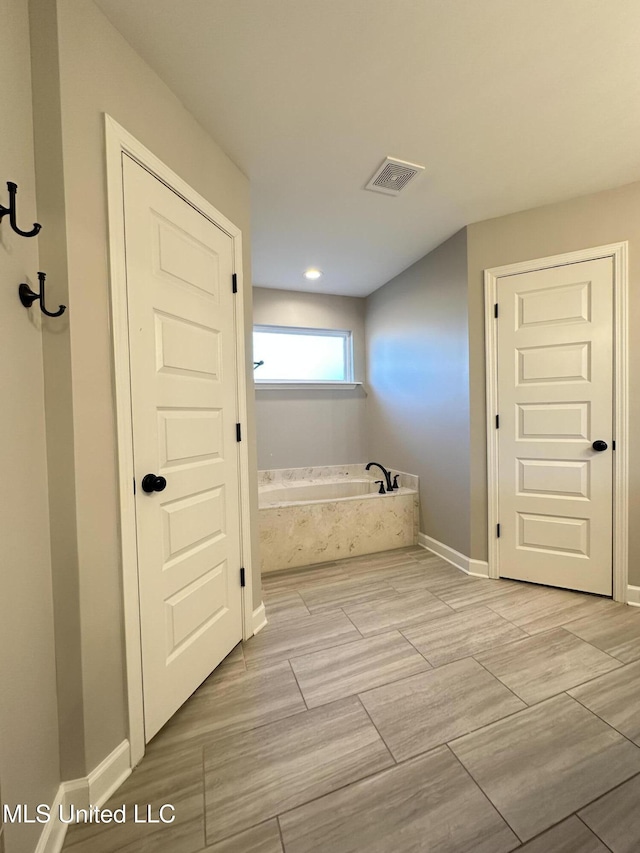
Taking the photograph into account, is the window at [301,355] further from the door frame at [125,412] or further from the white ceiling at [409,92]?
the door frame at [125,412]

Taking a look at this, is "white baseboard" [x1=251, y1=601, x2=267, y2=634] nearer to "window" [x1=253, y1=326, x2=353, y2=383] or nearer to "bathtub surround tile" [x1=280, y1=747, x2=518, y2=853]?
"bathtub surround tile" [x1=280, y1=747, x2=518, y2=853]

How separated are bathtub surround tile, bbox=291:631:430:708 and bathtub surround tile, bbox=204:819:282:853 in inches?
17.1

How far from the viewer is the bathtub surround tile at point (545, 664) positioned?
1447 mm

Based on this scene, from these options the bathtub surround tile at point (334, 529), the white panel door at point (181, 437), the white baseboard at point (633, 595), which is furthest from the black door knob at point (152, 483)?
the white baseboard at point (633, 595)

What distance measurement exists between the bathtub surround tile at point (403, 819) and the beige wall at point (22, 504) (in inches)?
28.3

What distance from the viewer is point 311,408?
12.5 feet

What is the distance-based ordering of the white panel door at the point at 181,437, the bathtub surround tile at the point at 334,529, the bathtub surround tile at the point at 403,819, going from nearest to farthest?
the bathtub surround tile at the point at 403,819, the white panel door at the point at 181,437, the bathtub surround tile at the point at 334,529

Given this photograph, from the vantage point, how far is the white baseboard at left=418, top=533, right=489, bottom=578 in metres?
2.46

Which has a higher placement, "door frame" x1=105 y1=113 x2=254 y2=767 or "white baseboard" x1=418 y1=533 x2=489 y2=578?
"door frame" x1=105 y1=113 x2=254 y2=767

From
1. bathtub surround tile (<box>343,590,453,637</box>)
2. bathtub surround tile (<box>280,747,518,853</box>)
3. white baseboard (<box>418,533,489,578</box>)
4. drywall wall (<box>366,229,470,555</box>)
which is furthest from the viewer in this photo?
drywall wall (<box>366,229,470,555</box>)

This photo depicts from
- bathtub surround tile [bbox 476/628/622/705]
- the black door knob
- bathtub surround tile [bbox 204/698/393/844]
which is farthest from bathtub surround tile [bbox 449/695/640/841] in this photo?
the black door knob

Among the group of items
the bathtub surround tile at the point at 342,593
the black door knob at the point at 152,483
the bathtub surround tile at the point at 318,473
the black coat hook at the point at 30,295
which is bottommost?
the bathtub surround tile at the point at 342,593

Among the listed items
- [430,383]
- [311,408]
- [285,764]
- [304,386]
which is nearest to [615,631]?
[285,764]

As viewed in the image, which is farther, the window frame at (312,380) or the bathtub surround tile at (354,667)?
the window frame at (312,380)
